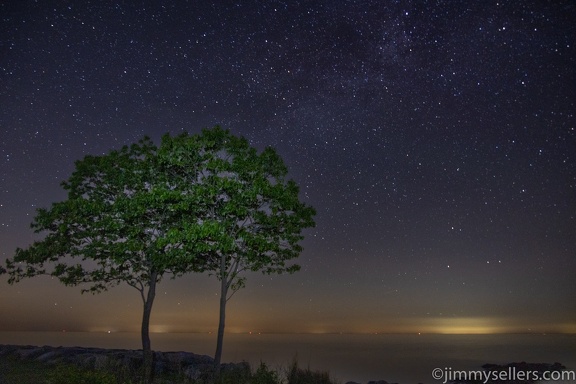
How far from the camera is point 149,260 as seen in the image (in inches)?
890

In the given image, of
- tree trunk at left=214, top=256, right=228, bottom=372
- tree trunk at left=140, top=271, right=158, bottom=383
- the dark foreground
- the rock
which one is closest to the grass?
the dark foreground

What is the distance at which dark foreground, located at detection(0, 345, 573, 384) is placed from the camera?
1288cm

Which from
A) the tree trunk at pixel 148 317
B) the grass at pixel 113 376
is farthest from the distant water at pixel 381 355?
the tree trunk at pixel 148 317

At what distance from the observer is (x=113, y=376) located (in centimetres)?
1273

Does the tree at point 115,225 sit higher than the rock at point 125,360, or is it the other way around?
the tree at point 115,225

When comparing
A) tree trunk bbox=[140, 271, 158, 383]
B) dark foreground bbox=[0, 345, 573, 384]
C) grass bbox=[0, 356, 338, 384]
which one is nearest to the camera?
grass bbox=[0, 356, 338, 384]

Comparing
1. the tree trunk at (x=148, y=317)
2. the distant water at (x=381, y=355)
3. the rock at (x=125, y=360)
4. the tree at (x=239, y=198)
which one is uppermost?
the tree at (x=239, y=198)

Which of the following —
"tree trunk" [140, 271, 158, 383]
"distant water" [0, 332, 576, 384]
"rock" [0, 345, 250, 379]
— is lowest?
"distant water" [0, 332, 576, 384]

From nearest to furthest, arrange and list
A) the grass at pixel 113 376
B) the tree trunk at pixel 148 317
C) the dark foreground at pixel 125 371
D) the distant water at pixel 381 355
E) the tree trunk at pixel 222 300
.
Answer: the grass at pixel 113 376 < the dark foreground at pixel 125 371 < the tree trunk at pixel 222 300 < the tree trunk at pixel 148 317 < the distant water at pixel 381 355

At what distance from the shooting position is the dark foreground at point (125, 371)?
12877 mm

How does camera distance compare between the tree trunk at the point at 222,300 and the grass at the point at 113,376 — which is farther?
the tree trunk at the point at 222,300

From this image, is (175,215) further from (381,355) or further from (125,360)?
(381,355)

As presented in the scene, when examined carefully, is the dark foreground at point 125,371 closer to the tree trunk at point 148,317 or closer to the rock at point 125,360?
the rock at point 125,360

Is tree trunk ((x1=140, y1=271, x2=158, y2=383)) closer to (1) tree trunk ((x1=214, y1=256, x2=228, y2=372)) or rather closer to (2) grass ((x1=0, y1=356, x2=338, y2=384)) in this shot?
(2) grass ((x1=0, y1=356, x2=338, y2=384))
